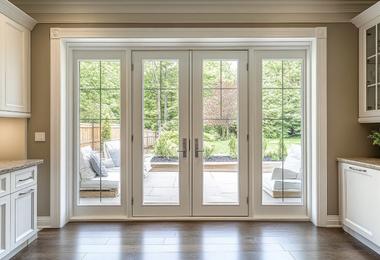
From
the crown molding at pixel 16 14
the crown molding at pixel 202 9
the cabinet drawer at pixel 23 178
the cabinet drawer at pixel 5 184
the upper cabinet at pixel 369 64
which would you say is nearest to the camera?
the cabinet drawer at pixel 5 184

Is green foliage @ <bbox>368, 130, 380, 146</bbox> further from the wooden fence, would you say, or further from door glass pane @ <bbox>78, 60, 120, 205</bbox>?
door glass pane @ <bbox>78, 60, 120, 205</bbox>

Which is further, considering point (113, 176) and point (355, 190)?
point (113, 176)

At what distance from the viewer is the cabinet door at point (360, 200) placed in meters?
3.49

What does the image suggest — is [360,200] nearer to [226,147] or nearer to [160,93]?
[226,147]

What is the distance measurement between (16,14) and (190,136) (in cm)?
248

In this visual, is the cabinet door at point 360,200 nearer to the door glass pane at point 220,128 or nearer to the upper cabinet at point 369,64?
the upper cabinet at point 369,64

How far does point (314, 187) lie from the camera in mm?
4441

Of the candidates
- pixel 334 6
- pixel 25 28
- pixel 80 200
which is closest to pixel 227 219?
pixel 80 200

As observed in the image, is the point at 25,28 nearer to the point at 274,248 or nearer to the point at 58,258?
the point at 58,258

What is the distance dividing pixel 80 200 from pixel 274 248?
258 centimetres

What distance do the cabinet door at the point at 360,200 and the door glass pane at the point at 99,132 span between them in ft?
9.32

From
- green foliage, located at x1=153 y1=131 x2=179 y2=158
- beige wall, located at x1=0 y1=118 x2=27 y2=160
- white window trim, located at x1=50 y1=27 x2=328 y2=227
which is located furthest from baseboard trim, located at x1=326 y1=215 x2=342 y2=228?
beige wall, located at x1=0 y1=118 x2=27 y2=160

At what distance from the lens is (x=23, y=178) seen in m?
3.55

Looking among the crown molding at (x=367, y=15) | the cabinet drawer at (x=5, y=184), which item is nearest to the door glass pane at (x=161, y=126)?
the cabinet drawer at (x=5, y=184)
